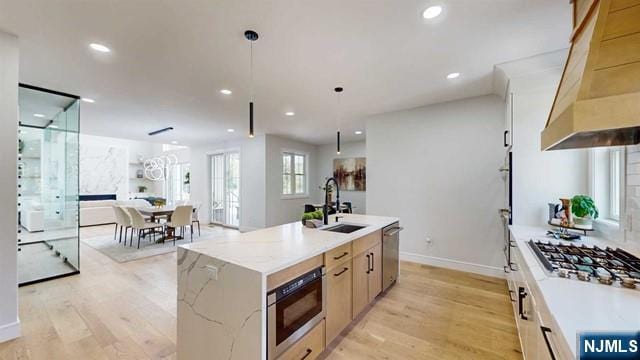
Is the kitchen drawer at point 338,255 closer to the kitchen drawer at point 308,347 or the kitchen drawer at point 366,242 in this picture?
the kitchen drawer at point 366,242

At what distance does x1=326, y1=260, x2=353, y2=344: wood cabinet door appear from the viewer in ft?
6.36

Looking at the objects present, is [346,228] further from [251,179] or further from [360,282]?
[251,179]

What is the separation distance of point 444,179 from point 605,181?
5.93 ft

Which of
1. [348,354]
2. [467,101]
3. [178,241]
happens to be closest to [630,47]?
[348,354]

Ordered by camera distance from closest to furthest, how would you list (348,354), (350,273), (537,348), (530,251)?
1. (537,348)
2. (530,251)
3. (348,354)
4. (350,273)

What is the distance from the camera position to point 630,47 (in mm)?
1132

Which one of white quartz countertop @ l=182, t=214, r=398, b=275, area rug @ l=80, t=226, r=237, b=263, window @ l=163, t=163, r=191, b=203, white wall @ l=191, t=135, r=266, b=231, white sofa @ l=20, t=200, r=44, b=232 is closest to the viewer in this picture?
white quartz countertop @ l=182, t=214, r=398, b=275

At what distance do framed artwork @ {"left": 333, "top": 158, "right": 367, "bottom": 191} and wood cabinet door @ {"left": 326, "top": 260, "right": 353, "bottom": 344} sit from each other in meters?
5.46

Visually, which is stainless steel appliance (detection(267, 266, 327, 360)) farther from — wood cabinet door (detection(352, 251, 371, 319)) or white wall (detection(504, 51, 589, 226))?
white wall (detection(504, 51, 589, 226))

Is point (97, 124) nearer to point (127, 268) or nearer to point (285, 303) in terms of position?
point (127, 268)

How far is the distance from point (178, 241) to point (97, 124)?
125 inches

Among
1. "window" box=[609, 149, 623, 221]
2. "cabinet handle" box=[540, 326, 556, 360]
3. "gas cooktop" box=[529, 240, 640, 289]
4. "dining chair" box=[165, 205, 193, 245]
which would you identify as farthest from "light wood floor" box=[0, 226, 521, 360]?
"dining chair" box=[165, 205, 193, 245]

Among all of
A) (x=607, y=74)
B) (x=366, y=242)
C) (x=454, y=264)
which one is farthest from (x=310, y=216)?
(x=454, y=264)

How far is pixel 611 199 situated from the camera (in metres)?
2.26
